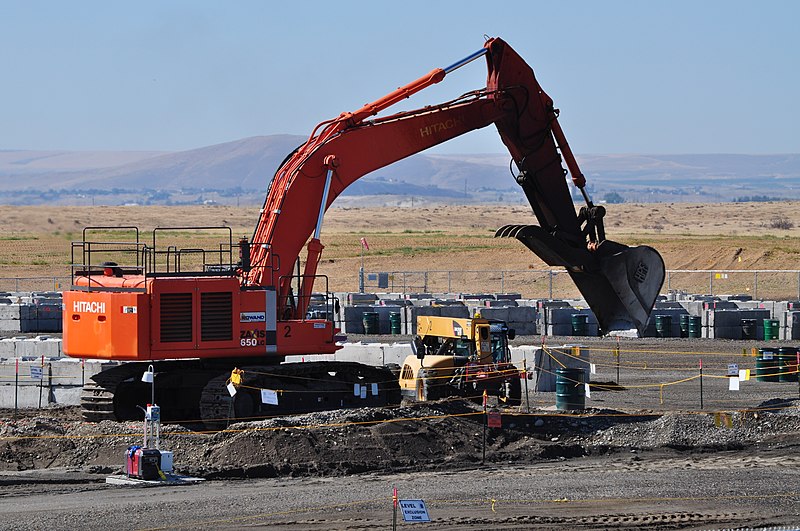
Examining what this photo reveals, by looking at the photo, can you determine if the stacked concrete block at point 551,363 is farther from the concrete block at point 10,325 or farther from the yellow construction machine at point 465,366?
the concrete block at point 10,325

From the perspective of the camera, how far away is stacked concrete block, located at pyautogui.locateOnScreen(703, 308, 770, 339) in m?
42.3

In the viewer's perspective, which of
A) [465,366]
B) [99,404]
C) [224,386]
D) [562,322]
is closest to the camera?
[224,386]

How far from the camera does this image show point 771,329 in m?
41.8

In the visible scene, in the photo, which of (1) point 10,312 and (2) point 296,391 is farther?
(1) point 10,312

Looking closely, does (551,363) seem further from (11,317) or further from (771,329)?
(11,317)

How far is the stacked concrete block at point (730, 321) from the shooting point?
139 ft

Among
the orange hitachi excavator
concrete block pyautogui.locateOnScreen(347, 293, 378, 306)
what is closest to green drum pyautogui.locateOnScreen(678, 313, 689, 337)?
concrete block pyautogui.locateOnScreen(347, 293, 378, 306)

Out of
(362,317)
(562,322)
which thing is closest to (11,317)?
(362,317)

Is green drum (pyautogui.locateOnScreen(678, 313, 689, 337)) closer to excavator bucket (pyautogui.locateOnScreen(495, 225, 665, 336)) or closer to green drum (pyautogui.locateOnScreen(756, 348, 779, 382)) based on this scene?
green drum (pyautogui.locateOnScreen(756, 348, 779, 382))

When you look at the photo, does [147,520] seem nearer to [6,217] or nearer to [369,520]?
[369,520]

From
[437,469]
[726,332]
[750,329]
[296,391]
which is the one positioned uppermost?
[750,329]

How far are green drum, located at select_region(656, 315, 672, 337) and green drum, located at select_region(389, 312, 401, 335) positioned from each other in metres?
8.90

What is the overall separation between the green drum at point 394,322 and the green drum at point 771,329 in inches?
487

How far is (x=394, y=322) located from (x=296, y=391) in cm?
2089
